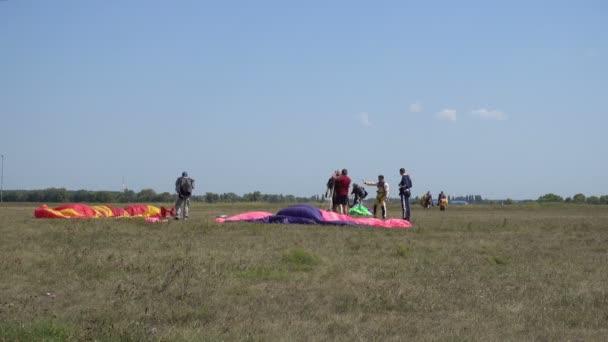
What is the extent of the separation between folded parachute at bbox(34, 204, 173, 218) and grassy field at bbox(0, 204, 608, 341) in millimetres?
7118

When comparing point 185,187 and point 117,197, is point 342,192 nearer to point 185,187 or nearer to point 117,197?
point 185,187

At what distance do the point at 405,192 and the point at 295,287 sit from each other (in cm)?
1499

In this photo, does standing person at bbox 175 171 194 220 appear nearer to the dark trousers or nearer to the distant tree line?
the dark trousers

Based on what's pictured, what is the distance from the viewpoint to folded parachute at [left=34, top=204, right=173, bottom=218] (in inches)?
951

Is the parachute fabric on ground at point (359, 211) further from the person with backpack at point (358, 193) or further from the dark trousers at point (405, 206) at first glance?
the dark trousers at point (405, 206)

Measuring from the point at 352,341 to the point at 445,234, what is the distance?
38.7 ft

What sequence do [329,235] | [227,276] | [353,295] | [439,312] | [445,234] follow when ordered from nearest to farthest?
[439,312] → [353,295] → [227,276] → [329,235] → [445,234]

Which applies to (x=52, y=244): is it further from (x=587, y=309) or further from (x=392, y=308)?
(x=587, y=309)

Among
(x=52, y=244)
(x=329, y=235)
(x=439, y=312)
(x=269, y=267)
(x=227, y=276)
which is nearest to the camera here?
(x=439, y=312)

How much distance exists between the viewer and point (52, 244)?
1490cm

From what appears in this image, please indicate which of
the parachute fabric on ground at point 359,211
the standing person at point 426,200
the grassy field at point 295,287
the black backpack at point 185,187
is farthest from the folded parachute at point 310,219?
the standing person at point 426,200

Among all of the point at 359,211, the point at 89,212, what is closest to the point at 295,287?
the point at 89,212

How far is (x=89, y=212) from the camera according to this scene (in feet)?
81.8

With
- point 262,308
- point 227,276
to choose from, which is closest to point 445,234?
point 227,276
